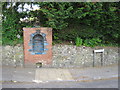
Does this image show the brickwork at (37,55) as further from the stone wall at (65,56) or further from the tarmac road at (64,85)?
the tarmac road at (64,85)

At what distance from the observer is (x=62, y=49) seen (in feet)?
33.4

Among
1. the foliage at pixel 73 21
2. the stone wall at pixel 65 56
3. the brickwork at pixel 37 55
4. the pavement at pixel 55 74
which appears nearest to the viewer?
the pavement at pixel 55 74

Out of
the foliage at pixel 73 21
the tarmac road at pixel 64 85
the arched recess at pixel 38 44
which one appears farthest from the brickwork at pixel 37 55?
the tarmac road at pixel 64 85

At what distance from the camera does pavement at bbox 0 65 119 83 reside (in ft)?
25.9

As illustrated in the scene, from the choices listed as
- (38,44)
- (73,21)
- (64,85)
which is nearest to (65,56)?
(38,44)

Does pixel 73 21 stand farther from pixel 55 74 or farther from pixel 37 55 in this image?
pixel 55 74

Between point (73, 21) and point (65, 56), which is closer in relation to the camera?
point (65, 56)

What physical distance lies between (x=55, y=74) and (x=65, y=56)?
1.89 metres

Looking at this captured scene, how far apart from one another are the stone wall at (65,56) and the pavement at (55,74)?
467 millimetres

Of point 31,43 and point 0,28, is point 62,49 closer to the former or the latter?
point 31,43

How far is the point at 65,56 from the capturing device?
1022cm

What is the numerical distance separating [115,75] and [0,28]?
8357 mm

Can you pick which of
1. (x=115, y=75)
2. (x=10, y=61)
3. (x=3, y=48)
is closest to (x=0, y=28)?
(x=3, y=48)

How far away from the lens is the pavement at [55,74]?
7.89 m
